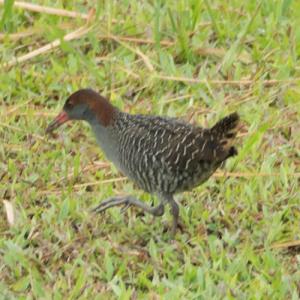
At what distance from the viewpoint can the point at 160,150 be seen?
6672 millimetres

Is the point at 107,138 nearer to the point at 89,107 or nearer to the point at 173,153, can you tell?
the point at 89,107

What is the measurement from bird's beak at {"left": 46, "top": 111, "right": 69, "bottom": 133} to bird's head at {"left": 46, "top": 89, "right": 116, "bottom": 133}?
5 cm

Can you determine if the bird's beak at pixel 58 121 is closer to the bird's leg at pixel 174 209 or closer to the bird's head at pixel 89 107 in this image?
the bird's head at pixel 89 107

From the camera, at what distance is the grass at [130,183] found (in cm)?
647

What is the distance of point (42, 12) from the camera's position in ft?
29.1

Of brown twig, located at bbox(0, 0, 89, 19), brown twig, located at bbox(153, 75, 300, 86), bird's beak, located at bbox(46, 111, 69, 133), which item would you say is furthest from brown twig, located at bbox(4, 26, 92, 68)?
bird's beak, located at bbox(46, 111, 69, 133)

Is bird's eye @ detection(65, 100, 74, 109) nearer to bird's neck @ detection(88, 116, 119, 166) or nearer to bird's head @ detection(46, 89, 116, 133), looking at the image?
bird's head @ detection(46, 89, 116, 133)

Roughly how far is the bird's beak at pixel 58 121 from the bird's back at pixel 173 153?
515 mm

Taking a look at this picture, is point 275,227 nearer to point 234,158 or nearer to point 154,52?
point 234,158

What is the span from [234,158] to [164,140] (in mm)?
929

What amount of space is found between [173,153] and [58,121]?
91 cm

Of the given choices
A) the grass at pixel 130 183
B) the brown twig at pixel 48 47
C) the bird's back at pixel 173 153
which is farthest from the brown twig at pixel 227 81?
the bird's back at pixel 173 153

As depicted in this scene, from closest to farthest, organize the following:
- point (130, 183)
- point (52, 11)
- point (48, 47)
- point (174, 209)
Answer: point (174, 209) < point (130, 183) < point (48, 47) < point (52, 11)

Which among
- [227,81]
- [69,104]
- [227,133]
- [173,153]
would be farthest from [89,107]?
[227,81]
